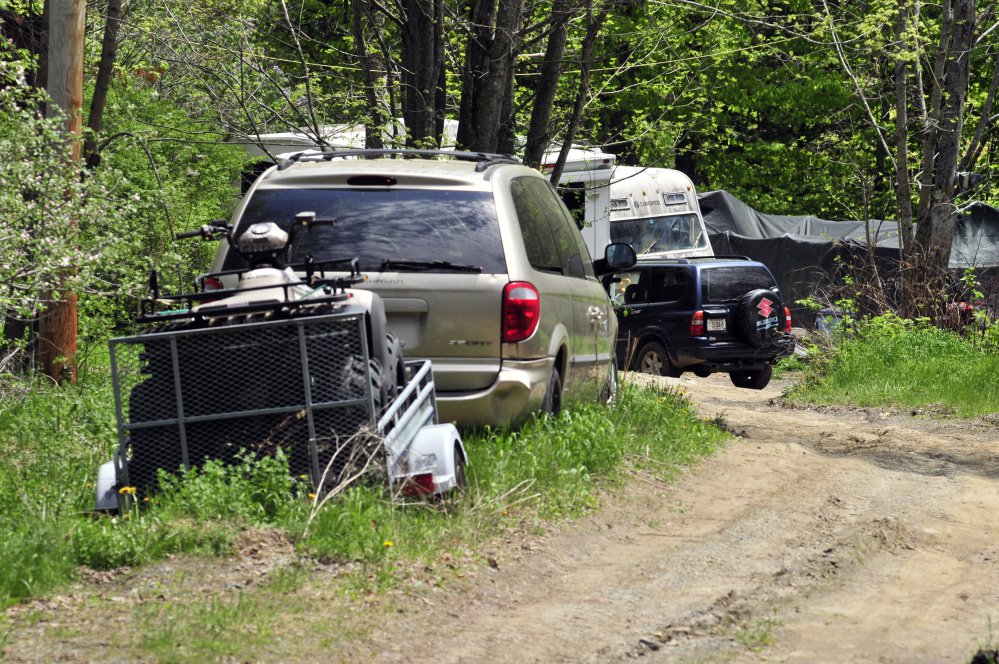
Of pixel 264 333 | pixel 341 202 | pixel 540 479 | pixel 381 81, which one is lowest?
pixel 540 479

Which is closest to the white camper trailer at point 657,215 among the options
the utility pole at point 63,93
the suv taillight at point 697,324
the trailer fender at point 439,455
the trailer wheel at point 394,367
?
the suv taillight at point 697,324

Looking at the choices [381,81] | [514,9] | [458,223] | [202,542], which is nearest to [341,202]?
[458,223]

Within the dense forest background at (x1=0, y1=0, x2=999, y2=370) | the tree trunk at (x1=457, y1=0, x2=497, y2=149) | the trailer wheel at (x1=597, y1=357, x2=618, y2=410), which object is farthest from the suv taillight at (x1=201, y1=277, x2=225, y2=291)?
the tree trunk at (x1=457, y1=0, x2=497, y2=149)

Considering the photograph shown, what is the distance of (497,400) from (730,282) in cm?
1153

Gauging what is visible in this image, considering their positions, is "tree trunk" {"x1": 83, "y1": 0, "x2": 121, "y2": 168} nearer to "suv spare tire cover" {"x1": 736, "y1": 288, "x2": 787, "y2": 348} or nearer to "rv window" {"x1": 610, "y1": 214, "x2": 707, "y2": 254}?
"suv spare tire cover" {"x1": 736, "y1": 288, "x2": 787, "y2": 348}

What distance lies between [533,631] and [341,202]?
3456 mm

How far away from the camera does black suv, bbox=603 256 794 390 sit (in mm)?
17953

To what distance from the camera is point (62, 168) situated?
8.62 m

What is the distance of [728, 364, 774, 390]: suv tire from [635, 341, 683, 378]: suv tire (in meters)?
0.94

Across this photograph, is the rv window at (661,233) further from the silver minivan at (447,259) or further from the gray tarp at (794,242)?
the silver minivan at (447,259)

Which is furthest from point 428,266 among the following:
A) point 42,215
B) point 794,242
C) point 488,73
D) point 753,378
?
point 794,242

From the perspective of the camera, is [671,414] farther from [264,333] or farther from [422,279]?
[264,333]

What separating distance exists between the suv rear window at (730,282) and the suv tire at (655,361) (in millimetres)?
1007

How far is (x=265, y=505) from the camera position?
578cm
